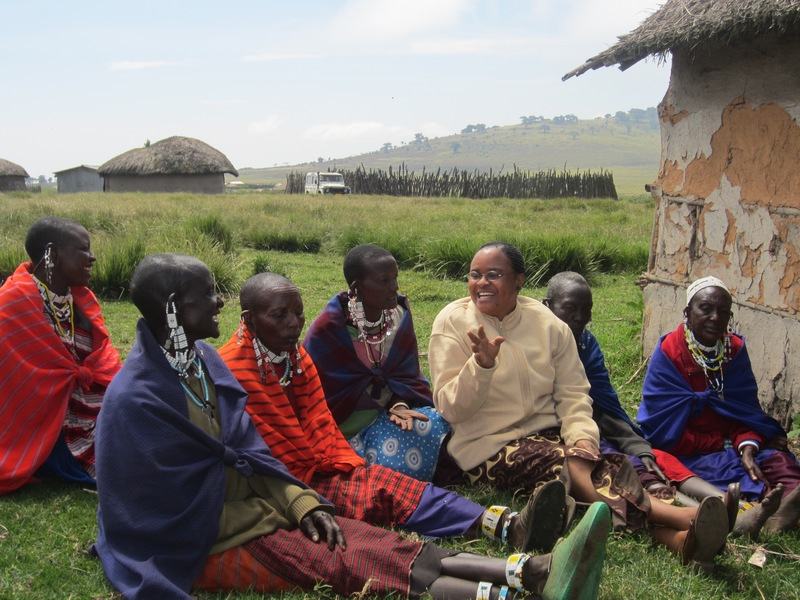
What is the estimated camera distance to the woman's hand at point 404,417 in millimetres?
4143

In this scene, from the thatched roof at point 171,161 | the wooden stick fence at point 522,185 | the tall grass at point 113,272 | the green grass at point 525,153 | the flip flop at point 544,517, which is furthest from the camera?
the green grass at point 525,153

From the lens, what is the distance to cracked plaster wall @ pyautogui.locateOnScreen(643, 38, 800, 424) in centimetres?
522

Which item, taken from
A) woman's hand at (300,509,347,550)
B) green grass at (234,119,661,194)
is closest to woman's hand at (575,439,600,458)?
woman's hand at (300,509,347,550)

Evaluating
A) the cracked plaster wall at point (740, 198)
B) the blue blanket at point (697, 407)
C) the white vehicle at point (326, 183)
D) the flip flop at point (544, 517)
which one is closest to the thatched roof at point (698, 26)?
the cracked plaster wall at point (740, 198)

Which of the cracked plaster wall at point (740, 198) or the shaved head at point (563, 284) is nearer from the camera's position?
the shaved head at point (563, 284)

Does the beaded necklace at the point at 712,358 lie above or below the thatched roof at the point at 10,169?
below

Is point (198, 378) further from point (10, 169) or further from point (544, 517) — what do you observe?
point (10, 169)

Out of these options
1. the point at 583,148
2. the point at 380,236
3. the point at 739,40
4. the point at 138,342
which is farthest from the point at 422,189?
the point at 583,148

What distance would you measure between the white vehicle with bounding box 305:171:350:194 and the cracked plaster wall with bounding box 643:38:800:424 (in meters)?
31.6

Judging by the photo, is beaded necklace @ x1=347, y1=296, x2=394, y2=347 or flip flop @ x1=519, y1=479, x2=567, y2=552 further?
beaded necklace @ x1=347, y1=296, x2=394, y2=347

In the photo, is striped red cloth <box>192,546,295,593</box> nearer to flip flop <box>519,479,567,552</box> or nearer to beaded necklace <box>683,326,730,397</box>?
flip flop <box>519,479,567,552</box>

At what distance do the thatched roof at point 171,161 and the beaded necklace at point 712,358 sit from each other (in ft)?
112

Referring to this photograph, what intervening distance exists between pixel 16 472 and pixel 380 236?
9773mm

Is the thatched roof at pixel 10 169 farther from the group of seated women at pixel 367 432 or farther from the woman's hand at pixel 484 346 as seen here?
→ the woman's hand at pixel 484 346
